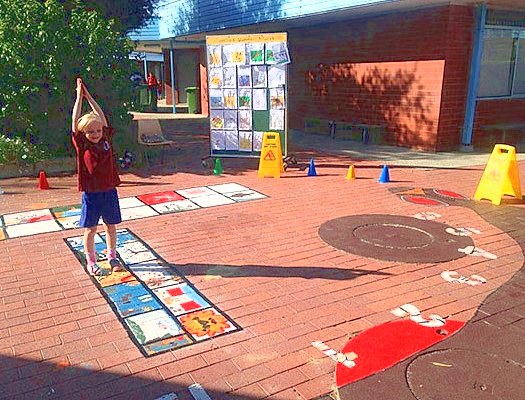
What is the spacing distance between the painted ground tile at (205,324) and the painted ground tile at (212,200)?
3391 mm

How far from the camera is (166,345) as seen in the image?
3.46 m

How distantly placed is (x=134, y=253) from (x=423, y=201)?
4.41 meters

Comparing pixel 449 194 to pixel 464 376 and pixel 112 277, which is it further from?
pixel 112 277

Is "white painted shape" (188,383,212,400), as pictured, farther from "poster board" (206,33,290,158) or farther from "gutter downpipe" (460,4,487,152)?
"gutter downpipe" (460,4,487,152)

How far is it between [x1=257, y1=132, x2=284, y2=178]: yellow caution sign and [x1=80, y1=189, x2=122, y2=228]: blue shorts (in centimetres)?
478

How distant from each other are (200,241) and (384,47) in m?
9.35

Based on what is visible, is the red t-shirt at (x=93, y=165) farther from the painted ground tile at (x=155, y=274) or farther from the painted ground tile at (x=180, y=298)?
the painted ground tile at (x=180, y=298)

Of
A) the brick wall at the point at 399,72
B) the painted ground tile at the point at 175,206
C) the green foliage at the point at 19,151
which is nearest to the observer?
the painted ground tile at the point at 175,206

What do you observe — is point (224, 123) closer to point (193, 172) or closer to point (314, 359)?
point (193, 172)

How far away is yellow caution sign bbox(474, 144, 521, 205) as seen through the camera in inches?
282

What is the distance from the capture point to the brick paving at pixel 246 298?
310 cm

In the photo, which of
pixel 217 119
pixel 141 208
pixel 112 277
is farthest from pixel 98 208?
pixel 217 119

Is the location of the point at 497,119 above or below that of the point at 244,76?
below

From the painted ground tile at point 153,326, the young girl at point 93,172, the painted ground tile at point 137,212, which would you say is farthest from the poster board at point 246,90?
the painted ground tile at point 153,326
